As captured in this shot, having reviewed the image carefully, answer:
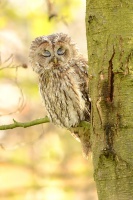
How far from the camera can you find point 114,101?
2.32m

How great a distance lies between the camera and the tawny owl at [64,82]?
12.6 ft

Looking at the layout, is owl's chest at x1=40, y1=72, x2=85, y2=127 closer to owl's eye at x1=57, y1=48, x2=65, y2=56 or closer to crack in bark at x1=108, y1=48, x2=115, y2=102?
owl's eye at x1=57, y1=48, x2=65, y2=56

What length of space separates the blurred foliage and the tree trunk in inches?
119

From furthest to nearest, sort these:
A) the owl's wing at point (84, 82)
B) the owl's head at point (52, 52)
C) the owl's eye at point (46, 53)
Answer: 1. the owl's eye at point (46, 53)
2. the owl's head at point (52, 52)
3. the owl's wing at point (84, 82)

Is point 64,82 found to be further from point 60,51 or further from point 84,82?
point 60,51

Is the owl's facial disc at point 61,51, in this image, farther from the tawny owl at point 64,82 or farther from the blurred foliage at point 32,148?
the blurred foliage at point 32,148

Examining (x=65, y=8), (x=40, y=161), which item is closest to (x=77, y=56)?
(x=65, y=8)

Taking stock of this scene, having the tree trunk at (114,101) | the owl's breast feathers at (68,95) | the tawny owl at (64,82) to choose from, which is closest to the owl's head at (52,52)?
the tawny owl at (64,82)

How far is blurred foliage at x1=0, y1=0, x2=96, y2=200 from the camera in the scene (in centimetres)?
559

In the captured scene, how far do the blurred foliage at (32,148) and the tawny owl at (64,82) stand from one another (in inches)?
44.8

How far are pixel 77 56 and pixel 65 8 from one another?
0.63 m

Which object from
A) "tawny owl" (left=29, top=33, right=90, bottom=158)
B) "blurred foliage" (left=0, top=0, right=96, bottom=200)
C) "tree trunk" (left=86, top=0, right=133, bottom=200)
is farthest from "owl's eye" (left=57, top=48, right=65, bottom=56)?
"tree trunk" (left=86, top=0, right=133, bottom=200)

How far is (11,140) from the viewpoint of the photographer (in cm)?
588

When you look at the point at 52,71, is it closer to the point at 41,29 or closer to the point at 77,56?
the point at 77,56
